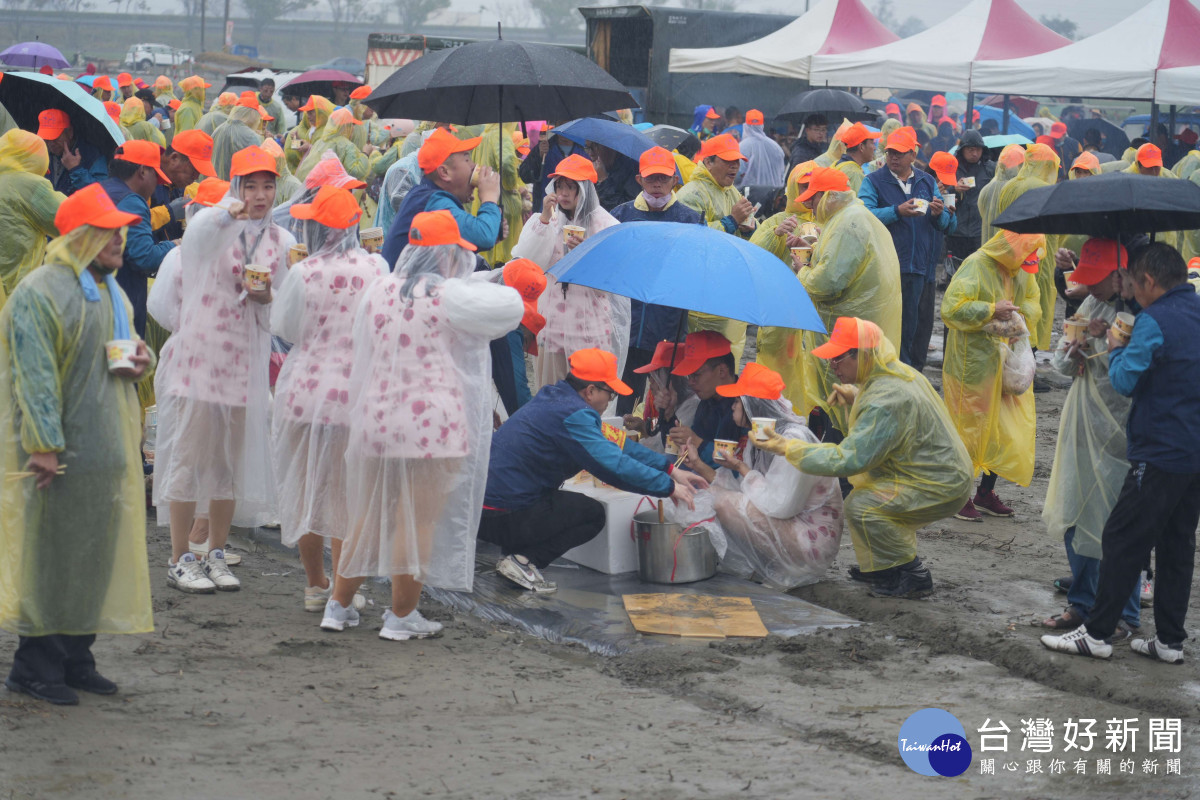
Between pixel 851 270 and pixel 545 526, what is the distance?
264cm

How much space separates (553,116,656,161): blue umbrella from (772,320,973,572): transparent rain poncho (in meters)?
3.31

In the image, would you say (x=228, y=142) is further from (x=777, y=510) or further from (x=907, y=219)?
(x=777, y=510)

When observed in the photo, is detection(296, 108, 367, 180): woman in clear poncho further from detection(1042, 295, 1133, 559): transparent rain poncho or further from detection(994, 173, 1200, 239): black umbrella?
detection(1042, 295, 1133, 559): transparent rain poncho

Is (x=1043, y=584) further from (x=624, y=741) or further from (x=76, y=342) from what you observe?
(x=76, y=342)

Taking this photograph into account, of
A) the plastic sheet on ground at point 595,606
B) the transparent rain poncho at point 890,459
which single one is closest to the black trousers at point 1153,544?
the transparent rain poncho at point 890,459

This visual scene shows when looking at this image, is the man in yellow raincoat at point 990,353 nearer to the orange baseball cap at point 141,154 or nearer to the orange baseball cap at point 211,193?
the orange baseball cap at point 211,193

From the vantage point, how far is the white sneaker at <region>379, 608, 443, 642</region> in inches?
211

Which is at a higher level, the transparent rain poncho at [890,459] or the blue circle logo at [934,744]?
the transparent rain poncho at [890,459]

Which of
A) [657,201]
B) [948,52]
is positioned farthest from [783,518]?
[948,52]

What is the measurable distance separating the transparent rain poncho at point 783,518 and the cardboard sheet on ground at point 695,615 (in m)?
0.42

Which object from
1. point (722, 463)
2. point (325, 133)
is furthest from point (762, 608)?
point (325, 133)

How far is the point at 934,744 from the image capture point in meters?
4.36

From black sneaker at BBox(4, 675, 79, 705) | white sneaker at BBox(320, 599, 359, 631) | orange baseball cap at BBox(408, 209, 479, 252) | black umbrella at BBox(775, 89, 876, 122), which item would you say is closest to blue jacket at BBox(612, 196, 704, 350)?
orange baseball cap at BBox(408, 209, 479, 252)

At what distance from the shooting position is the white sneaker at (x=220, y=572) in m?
5.92
